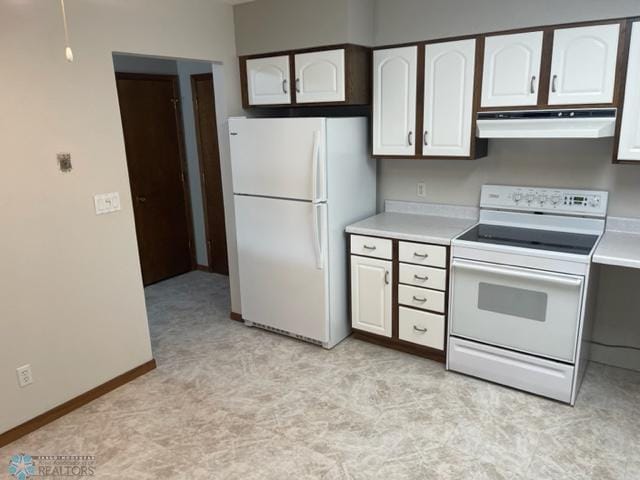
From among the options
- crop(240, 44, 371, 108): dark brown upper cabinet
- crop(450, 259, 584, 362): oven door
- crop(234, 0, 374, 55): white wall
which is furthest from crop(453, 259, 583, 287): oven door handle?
crop(234, 0, 374, 55): white wall

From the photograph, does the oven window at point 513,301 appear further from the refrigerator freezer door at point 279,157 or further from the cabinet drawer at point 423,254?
the refrigerator freezer door at point 279,157

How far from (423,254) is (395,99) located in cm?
107

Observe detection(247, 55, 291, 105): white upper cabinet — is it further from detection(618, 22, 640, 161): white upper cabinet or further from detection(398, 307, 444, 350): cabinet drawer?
detection(618, 22, 640, 161): white upper cabinet

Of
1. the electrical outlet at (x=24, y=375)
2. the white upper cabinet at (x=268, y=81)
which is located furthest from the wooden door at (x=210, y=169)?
the electrical outlet at (x=24, y=375)

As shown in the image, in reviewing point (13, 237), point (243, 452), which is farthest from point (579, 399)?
point (13, 237)

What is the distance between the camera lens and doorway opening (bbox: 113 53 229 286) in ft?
14.8

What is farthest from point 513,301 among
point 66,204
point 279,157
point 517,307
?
point 66,204

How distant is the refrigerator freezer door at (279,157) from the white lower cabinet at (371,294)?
589 mm

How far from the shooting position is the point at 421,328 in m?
3.12

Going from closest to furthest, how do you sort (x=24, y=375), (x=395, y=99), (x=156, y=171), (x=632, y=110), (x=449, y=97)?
(x=632, y=110), (x=24, y=375), (x=449, y=97), (x=395, y=99), (x=156, y=171)

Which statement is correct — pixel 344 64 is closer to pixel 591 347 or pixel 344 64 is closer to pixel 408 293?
pixel 408 293

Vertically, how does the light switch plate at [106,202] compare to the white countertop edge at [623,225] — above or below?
above

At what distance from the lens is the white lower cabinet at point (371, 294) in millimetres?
3209

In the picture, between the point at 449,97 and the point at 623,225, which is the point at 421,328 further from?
the point at 449,97
